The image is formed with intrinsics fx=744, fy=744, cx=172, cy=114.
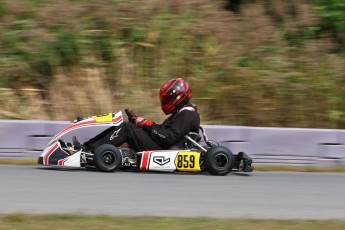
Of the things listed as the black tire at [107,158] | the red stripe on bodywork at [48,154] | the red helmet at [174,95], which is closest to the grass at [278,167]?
the red stripe on bodywork at [48,154]

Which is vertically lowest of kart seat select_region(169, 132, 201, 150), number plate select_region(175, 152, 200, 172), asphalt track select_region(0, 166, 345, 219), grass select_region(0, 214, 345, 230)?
grass select_region(0, 214, 345, 230)

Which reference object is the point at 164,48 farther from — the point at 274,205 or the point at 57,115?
the point at 274,205

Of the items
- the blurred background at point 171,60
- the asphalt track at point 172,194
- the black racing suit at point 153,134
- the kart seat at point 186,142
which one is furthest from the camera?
the blurred background at point 171,60

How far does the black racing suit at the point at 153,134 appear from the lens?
31.4 ft

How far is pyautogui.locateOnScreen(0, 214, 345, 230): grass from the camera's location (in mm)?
6289

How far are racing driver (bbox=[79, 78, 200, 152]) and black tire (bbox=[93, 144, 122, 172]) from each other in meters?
0.16

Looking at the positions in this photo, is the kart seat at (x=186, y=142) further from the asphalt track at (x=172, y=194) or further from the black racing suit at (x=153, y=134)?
the asphalt track at (x=172, y=194)

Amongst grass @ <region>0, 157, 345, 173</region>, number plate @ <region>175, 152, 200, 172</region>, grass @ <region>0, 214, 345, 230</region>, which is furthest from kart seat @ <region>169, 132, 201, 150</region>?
grass @ <region>0, 214, 345, 230</region>

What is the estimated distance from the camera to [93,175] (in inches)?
366

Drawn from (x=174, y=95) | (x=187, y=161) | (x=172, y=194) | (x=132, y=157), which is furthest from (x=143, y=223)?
(x=174, y=95)

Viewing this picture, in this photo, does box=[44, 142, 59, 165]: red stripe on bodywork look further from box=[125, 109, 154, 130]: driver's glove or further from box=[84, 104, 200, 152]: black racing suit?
box=[125, 109, 154, 130]: driver's glove

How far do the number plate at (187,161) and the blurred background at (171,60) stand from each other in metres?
2.74

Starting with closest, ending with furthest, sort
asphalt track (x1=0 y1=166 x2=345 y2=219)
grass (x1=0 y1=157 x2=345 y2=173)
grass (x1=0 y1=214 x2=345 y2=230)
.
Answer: grass (x1=0 y1=214 x2=345 y2=230) < asphalt track (x1=0 y1=166 x2=345 y2=219) < grass (x1=0 y1=157 x2=345 y2=173)

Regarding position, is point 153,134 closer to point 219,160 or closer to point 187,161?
point 187,161
